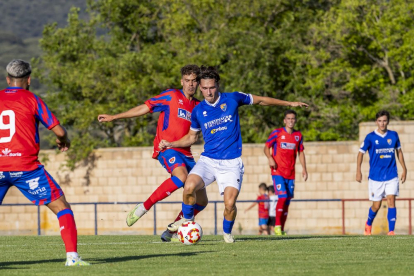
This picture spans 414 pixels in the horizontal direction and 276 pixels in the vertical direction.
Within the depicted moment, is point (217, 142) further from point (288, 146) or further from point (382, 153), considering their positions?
point (382, 153)

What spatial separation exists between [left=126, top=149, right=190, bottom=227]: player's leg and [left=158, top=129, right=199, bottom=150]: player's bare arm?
17.9 inches

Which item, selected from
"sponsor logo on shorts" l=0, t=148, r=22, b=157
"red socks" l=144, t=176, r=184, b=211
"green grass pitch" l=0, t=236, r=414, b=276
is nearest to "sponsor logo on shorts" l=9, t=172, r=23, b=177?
"sponsor logo on shorts" l=0, t=148, r=22, b=157

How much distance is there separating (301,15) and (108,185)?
31.5 ft

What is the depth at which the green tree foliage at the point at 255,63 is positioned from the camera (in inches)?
1102

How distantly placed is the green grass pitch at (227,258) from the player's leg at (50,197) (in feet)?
0.93

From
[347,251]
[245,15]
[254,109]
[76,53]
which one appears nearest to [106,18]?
[76,53]

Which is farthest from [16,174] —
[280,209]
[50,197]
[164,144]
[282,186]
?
[280,209]

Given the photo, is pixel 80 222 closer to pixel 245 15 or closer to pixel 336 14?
pixel 245 15

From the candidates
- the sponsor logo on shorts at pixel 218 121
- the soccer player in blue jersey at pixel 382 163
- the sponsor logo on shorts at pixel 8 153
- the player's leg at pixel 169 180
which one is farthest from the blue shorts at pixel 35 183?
the soccer player in blue jersey at pixel 382 163

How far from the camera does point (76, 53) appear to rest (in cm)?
3122

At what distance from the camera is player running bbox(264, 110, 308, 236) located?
1561cm

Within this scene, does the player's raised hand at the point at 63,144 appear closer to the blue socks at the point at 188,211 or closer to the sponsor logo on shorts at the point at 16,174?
the sponsor logo on shorts at the point at 16,174

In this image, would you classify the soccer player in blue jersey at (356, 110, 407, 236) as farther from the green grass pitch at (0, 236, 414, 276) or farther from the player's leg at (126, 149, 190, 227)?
the player's leg at (126, 149, 190, 227)

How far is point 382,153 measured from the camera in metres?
15.8
